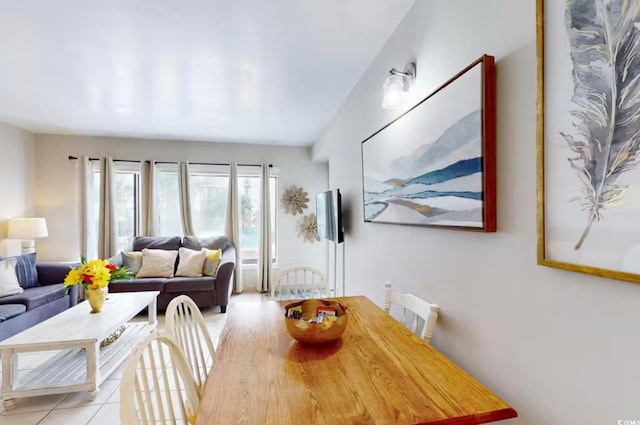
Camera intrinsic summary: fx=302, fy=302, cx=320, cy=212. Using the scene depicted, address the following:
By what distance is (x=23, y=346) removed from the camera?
6.54ft

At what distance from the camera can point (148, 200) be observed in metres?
4.86

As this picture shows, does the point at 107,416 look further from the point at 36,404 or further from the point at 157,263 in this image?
the point at 157,263

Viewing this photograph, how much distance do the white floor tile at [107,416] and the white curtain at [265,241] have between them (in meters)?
3.12

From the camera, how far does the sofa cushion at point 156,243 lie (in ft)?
14.8

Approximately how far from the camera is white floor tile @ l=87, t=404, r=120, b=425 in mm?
1925

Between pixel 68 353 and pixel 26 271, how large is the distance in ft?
Answer: 5.32

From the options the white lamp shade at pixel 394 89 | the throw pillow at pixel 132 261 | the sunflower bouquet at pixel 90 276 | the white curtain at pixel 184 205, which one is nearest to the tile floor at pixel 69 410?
the sunflower bouquet at pixel 90 276

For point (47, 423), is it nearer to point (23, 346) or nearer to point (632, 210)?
point (23, 346)

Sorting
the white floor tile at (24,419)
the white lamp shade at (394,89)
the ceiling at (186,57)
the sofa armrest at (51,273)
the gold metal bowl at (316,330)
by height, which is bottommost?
the white floor tile at (24,419)

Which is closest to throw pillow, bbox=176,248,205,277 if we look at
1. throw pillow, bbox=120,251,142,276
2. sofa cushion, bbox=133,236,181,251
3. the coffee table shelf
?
sofa cushion, bbox=133,236,181,251

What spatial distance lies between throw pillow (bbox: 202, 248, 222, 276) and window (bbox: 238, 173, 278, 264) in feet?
3.29

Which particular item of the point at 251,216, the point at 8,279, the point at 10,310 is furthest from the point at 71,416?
the point at 251,216

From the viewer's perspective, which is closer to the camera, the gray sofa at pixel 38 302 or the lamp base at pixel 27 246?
the gray sofa at pixel 38 302

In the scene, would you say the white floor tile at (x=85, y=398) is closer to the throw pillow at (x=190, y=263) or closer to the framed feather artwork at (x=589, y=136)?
the throw pillow at (x=190, y=263)
